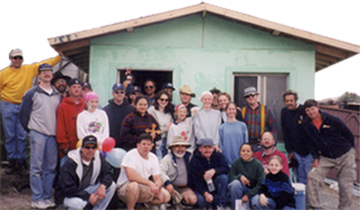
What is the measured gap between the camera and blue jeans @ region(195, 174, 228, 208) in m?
5.99

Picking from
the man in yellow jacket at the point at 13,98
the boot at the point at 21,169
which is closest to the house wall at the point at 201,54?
the man in yellow jacket at the point at 13,98

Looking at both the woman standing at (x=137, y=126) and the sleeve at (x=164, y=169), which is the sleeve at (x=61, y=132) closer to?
the woman standing at (x=137, y=126)

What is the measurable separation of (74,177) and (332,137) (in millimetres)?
4627

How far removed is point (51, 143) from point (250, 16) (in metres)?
5.06

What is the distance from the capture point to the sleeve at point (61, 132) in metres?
5.90

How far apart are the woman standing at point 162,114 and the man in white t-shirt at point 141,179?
753 mm

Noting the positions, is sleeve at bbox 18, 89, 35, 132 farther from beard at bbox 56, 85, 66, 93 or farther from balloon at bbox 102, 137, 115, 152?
balloon at bbox 102, 137, 115, 152

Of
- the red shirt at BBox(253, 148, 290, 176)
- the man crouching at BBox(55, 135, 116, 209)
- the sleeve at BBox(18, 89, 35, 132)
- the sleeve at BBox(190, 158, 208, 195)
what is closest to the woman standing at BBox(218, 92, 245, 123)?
the red shirt at BBox(253, 148, 290, 176)

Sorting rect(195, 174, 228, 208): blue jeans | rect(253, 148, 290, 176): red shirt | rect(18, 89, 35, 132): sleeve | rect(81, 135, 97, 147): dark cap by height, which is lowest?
rect(195, 174, 228, 208): blue jeans

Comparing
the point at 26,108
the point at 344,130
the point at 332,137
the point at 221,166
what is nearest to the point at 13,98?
Result: the point at 26,108

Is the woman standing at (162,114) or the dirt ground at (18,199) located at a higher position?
the woman standing at (162,114)

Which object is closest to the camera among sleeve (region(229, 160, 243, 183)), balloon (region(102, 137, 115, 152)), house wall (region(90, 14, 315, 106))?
balloon (region(102, 137, 115, 152))

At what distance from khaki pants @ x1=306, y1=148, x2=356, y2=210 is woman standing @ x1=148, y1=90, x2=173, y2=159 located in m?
2.78

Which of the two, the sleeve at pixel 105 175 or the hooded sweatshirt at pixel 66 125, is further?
the hooded sweatshirt at pixel 66 125
